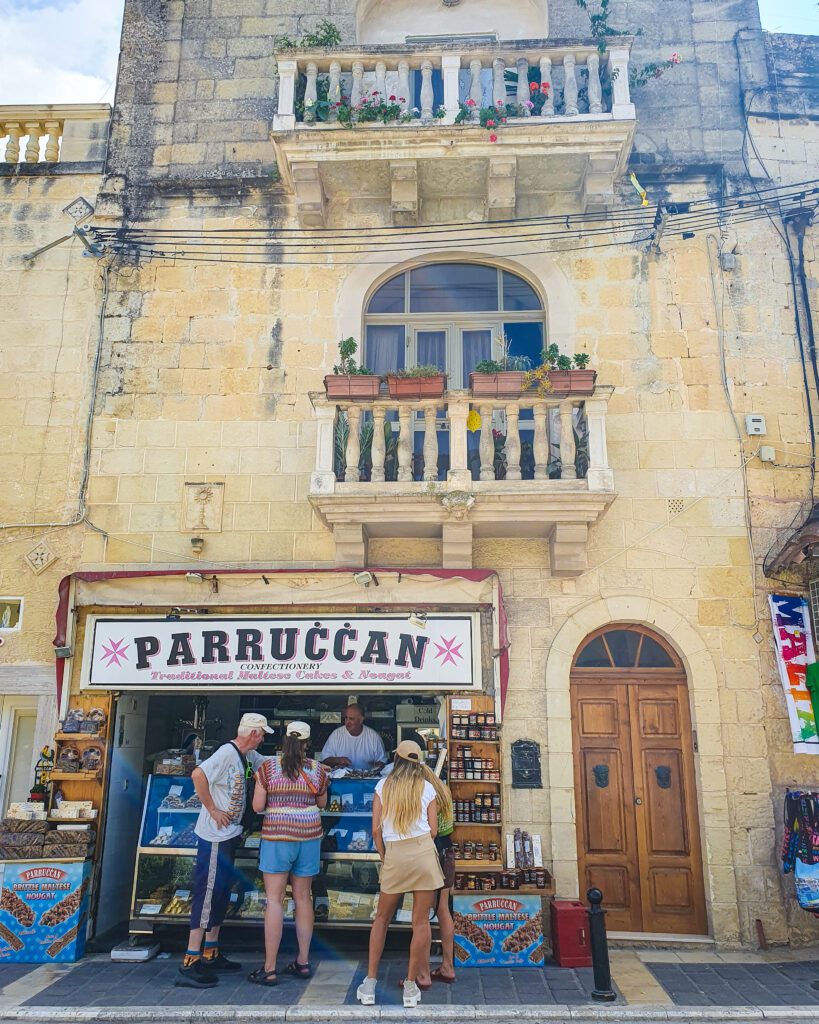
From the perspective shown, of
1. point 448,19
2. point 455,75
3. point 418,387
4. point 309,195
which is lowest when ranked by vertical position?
point 418,387

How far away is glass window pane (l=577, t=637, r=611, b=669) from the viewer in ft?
27.0

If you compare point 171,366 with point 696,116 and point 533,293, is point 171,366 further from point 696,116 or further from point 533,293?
point 696,116

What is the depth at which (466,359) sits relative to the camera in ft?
30.6

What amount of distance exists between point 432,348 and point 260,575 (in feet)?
11.4

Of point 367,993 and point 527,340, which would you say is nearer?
point 367,993

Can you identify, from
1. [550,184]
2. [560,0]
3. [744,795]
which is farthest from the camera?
[560,0]

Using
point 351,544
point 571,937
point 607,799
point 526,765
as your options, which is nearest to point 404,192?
point 351,544

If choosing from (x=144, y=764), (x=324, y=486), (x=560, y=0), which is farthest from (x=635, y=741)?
(x=560, y=0)

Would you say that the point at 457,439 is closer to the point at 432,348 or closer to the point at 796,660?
the point at 432,348

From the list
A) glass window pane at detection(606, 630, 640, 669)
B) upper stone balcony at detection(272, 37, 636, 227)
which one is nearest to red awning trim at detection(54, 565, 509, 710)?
glass window pane at detection(606, 630, 640, 669)

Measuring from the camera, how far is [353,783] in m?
7.80

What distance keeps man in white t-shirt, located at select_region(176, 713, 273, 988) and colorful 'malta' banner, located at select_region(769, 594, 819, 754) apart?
204 inches

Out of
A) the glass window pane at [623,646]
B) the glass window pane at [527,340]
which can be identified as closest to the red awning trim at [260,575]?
the glass window pane at [623,646]

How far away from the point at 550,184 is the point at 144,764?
805 centimetres
